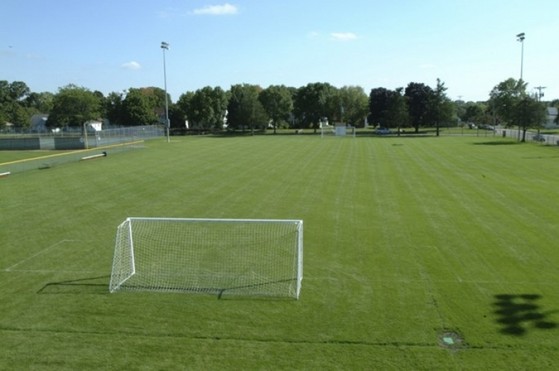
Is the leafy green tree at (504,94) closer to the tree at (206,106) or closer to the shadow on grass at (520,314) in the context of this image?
the tree at (206,106)

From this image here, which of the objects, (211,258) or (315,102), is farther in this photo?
(315,102)

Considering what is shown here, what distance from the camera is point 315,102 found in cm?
9075

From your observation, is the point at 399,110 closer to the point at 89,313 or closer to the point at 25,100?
the point at 89,313

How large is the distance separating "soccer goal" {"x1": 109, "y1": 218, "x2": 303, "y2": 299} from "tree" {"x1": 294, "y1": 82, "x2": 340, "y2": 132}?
78.6m

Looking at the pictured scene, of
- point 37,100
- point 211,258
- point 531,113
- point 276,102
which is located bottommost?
point 211,258

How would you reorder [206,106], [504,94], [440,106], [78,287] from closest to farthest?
1. [78,287]
2. [440,106]
3. [504,94]
4. [206,106]

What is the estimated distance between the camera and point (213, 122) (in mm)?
89938

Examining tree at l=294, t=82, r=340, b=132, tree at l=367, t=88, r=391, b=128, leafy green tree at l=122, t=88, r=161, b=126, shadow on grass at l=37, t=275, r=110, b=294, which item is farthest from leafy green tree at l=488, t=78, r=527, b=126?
shadow on grass at l=37, t=275, r=110, b=294

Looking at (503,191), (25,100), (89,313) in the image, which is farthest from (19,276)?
(25,100)

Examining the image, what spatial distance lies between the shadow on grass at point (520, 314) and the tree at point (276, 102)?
81.7 meters

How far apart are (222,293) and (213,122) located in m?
82.8

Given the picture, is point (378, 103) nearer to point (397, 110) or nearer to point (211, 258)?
point (397, 110)

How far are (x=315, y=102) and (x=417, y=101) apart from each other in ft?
66.1

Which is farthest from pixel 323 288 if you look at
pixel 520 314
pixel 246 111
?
pixel 246 111
